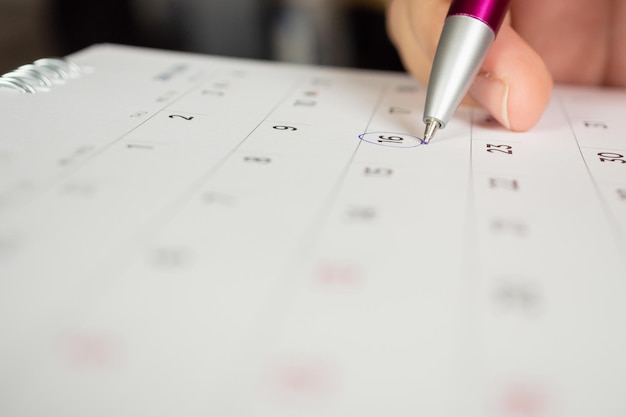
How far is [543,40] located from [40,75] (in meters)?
0.35

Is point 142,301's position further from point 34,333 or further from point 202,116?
point 202,116

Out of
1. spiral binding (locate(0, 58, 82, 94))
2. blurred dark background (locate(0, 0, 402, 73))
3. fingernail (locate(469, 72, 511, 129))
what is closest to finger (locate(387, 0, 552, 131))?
fingernail (locate(469, 72, 511, 129))

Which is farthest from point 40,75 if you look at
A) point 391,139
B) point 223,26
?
point 223,26

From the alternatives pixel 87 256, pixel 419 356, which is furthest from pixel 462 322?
pixel 87 256

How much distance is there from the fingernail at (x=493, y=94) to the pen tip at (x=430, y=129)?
42 mm

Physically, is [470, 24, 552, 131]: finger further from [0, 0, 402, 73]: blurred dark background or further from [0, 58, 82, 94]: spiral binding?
[0, 0, 402, 73]: blurred dark background

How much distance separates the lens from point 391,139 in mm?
378

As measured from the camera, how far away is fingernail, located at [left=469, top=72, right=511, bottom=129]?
39 cm


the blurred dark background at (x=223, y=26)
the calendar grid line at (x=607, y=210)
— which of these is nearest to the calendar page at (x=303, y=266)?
the calendar grid line at (x=607, y=210)

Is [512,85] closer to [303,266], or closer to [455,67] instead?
[455,67]

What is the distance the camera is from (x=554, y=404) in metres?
0.20

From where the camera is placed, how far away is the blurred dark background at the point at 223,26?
921mm

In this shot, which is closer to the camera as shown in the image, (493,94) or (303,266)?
(303,266)

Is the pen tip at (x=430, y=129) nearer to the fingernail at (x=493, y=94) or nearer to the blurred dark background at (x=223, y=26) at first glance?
the fingernail at (x=493, y=94)
